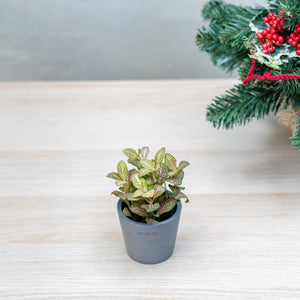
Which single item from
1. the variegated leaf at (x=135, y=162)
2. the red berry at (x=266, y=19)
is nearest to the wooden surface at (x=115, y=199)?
the variegated leaf at (x=135, y=162)

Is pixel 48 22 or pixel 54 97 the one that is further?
pixel 48 22

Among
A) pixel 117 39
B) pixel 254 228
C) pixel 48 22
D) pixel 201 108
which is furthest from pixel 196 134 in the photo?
pixel 48 22

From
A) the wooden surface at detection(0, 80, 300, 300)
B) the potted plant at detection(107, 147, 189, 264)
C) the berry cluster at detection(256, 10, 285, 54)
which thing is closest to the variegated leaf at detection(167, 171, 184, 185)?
the potted plant at detection(107, 147, 189, 264)

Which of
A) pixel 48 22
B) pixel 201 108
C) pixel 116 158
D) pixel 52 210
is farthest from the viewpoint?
pixel 48 22

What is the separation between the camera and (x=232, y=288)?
0.44m

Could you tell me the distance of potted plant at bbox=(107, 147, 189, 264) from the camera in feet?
1.44

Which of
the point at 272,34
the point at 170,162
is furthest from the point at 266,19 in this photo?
the point at 170,162

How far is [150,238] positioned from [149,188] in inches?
2.3

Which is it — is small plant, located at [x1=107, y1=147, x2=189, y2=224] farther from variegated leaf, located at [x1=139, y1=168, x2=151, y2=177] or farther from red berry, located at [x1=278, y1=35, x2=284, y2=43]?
red berry, located at [x1=278, y1=35, x2=284, y2=43]

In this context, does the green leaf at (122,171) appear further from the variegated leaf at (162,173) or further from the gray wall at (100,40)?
the gray wall at (100,40)

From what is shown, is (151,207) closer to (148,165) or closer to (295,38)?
(148,165)

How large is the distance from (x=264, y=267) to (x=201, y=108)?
16.6 inches

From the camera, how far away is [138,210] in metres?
0.44

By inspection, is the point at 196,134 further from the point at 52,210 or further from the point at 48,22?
the point at 48,22
